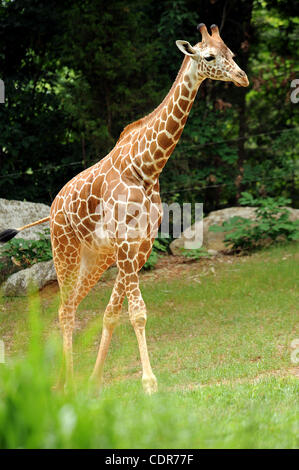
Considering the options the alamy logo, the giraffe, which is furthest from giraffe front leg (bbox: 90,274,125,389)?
the alamy logo

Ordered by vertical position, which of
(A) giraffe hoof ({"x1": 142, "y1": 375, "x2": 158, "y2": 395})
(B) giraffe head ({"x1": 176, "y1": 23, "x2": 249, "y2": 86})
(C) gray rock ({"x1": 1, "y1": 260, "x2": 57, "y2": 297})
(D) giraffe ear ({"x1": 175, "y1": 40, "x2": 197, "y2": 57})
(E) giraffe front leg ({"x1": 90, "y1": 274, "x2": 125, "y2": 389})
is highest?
(D) giraffe ear ({"x1": 175, "y1": 40, "x2": 197, "y2": 57})

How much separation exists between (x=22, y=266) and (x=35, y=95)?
4.25 meters

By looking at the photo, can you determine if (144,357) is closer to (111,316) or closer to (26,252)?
(111,316)

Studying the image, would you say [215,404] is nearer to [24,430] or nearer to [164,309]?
[24,430]

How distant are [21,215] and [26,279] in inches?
58.5

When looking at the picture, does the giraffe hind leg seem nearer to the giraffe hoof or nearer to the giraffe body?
the giraffe body

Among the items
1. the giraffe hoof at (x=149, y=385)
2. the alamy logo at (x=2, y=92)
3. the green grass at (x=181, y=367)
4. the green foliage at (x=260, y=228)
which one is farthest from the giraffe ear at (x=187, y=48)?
the alamy logo at (x=2, y=92)

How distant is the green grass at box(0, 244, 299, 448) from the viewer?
217 cm

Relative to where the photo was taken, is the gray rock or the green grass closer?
the green grass

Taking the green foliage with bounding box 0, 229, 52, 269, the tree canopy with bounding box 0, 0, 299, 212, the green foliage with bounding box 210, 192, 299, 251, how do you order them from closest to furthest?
the green foliage with bounding box 0, 229, 52, 269 → the green foliage with bounding box 210, 192, 299, 251 → the tree canopy with bounding box 0, 0, 299, 212

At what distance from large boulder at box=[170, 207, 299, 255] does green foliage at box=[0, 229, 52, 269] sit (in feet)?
8.69

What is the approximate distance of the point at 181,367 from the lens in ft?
21.1

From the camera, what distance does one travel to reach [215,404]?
14.0 ft
